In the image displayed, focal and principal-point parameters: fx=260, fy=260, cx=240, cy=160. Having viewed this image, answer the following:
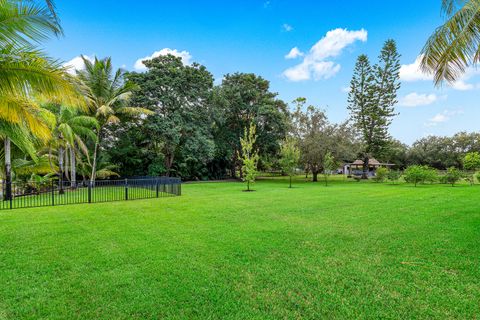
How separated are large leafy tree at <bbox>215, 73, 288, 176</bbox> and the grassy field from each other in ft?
58.5

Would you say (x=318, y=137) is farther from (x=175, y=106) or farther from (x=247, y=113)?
(x=175, y=106)

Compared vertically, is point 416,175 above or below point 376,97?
below

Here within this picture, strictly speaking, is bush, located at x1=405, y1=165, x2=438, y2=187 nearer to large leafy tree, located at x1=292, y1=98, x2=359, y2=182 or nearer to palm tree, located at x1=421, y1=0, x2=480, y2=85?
large leafy tree, located at x1=292, y1=98, x2=359, y2=182

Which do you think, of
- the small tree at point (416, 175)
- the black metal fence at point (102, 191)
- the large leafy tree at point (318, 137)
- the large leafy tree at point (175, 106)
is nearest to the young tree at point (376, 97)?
the large leafy tree at point (318, 137)

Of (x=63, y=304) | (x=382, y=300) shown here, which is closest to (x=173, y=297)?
(x=63, y=304)

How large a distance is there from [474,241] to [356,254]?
2.59 meters

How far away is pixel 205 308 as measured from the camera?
271 cm

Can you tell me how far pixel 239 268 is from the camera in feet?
12.2

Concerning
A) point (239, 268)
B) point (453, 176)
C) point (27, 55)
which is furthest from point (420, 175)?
point (27, 55)

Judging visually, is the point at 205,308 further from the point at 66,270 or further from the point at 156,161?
the point at 156,161

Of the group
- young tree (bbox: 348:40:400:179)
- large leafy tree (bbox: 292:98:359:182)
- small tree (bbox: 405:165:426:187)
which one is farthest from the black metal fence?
young tree (bbox: 348:40:400:179)

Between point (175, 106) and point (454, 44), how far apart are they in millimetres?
17865

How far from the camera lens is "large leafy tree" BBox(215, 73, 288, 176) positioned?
2367 cm

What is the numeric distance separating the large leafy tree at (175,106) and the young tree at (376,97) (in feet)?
56.3
